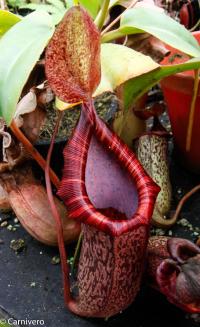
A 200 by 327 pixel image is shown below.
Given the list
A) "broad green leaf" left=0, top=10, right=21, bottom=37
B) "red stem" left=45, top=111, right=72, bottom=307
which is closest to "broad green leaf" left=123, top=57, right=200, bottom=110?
"red stem" left=45, top=111, right=72, bottom=307

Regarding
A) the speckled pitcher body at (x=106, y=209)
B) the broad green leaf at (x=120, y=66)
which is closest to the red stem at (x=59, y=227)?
the speckled pitcher body at (x=106, y=209)

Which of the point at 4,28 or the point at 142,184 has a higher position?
the point at 4,28

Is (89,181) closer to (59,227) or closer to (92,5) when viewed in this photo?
(59,227)

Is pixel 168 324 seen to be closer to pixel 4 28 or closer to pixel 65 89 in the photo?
pixel 65 89

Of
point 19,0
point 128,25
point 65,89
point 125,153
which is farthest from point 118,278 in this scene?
point 19,0

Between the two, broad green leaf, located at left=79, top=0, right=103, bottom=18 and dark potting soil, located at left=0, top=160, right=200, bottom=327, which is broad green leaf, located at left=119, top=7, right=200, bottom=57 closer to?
broad green leaf, located at left=79, top=0, right=103, bottom=18

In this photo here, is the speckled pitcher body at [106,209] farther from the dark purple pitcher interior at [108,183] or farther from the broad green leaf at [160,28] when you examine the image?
the broad green leaf at [160,28]
